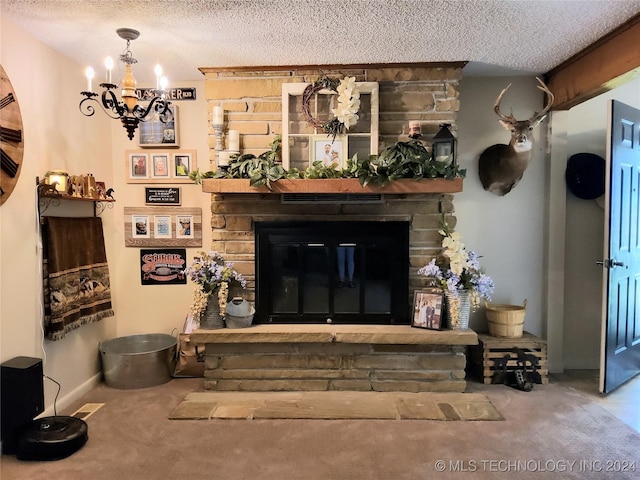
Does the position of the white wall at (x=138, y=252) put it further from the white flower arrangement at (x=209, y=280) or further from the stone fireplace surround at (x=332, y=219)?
the white flower arrangement at (x=209, y=280)

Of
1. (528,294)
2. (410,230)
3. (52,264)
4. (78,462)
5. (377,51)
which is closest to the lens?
(78,462)

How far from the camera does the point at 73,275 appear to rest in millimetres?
3164

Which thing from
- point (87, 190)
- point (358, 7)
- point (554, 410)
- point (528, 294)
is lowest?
point (554, 410)

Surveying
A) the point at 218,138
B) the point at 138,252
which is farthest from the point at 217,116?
the point at 138,252

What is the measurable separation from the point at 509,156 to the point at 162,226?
2.85 meters

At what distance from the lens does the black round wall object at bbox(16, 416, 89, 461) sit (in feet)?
7.93

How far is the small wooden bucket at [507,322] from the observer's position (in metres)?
3.55

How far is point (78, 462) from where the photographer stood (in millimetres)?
2406

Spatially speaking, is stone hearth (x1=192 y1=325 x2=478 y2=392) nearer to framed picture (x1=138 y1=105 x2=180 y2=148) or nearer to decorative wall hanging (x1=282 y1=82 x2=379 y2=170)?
decorative wall hanging (x1=282 y1=82 x2=379 y2=170)

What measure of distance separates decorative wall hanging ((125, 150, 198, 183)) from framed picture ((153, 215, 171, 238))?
309 mm

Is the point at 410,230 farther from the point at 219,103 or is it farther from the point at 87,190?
the point at 87,190

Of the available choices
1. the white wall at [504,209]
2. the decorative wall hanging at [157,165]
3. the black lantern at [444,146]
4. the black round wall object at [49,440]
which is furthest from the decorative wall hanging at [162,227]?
the white wall at [504,209]

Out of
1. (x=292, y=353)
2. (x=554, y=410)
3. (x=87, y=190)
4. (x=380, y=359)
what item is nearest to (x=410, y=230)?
(x=380, y=359)

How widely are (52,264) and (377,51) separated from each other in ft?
8.39
